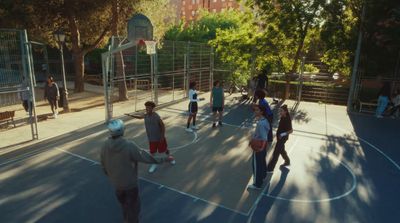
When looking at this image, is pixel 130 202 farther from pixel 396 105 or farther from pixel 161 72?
pixel 396 105

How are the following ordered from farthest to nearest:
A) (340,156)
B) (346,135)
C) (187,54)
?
(187,54)
(346,135)
(340,156)

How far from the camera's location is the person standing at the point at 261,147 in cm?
610

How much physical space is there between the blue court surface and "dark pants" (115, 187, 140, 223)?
26.7 inches

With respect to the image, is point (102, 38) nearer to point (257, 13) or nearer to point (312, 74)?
point (257, 13)

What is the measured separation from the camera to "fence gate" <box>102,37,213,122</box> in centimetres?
1385

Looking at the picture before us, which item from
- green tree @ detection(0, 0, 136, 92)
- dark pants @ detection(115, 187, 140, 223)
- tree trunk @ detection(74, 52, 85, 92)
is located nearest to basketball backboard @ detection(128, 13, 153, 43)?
green tree @ detection(0, 0, 136, 92)

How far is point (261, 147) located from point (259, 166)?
47 cm

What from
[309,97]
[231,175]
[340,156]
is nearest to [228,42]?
[309,97]

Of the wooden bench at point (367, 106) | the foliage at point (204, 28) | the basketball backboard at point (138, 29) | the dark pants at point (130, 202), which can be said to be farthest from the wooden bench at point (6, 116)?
the foliage at point (204, 28)

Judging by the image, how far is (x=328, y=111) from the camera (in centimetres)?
1434

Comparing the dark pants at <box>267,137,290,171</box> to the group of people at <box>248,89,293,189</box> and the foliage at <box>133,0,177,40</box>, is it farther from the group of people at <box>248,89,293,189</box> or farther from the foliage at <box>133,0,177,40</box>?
the foliage at <box>133,0,177,40</box>

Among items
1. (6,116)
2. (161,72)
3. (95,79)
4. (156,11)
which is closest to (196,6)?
(95,79)

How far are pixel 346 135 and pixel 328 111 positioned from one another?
150 inches

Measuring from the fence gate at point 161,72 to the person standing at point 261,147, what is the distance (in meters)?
7.84
